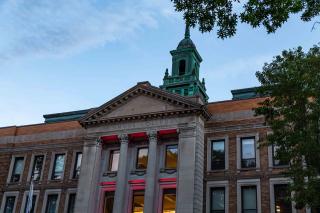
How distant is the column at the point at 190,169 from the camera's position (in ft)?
103

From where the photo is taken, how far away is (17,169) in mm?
41438

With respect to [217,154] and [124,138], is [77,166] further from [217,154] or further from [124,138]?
[217,154]

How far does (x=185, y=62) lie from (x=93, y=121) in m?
20.1

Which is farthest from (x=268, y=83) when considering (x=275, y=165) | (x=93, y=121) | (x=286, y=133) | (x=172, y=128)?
(x=93, y=121)

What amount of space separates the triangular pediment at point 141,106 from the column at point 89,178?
87.1 inches

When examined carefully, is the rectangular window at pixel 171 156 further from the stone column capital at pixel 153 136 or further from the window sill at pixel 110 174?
the window sill at pixel 110 174

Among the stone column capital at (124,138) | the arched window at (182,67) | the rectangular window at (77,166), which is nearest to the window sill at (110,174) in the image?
the stone column capital at (124,138)

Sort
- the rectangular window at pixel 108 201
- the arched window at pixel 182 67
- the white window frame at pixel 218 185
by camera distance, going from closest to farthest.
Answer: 1. the white window frame at pixel 218 185
2. the rectangular window at pixel 108 201
3. the arched window at pixel 182 67

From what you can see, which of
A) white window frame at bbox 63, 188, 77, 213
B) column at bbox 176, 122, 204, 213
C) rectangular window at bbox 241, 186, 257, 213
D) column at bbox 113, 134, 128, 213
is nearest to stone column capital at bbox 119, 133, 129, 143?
column at bbox 113, 134, 128, 213

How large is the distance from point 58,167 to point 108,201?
6.76 m

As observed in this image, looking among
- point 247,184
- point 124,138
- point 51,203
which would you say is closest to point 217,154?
point 247,184

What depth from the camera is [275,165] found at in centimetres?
3169

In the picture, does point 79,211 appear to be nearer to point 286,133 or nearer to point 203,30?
point 286,133

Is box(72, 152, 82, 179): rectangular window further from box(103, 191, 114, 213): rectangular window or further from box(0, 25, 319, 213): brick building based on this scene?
box(103, 191, 114, 213): rectangular window
